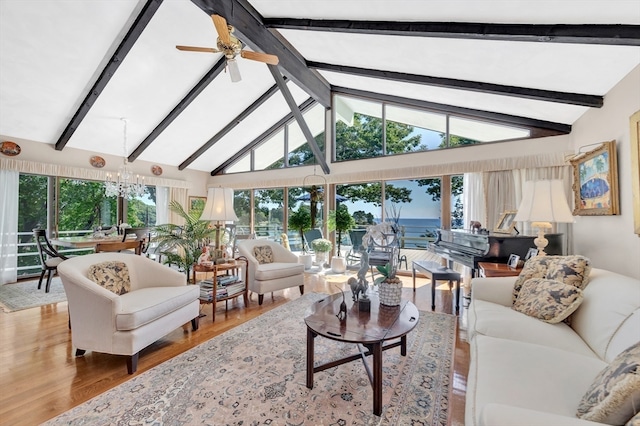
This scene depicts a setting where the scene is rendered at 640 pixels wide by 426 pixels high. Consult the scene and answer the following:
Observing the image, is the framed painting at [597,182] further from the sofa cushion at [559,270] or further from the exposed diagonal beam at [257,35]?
the exposed diagonal beam at [257,35]

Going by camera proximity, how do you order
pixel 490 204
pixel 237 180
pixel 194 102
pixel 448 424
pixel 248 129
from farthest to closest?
1. pixel 237 180
2. pixel 248 129
3. pixel 194 102
4. pixel 490 204
5. pixel 448 424

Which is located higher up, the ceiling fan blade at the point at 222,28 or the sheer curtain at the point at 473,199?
the ceiling fan blade at the point at 222,28

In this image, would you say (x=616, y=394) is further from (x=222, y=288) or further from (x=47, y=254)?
(x=47, y=254)

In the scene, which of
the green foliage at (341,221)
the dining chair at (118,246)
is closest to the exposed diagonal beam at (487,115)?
the green foliage at (341,221)

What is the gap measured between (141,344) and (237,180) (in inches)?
243

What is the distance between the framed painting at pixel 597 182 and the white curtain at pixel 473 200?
1.24 m

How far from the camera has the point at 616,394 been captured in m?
0.86

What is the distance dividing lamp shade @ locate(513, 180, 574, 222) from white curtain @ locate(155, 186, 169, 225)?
24.6 ft

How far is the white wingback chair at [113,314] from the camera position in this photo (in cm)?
211

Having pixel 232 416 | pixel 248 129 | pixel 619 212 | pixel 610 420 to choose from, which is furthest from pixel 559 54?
pixel 248 129

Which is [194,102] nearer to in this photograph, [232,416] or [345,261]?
[345,261]

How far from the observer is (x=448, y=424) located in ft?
5.26

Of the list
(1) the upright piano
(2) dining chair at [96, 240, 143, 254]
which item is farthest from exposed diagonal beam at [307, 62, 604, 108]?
(2) dining chair at [96, 240, 143, 254]

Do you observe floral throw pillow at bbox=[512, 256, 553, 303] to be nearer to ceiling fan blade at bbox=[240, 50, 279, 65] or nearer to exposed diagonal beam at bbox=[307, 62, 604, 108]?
exposed diagonal beam at bbox=[307, 62, 604, 108]
